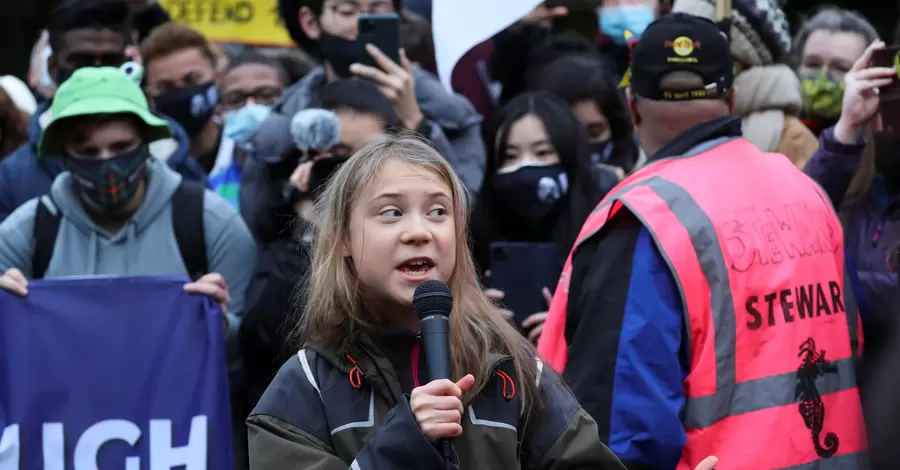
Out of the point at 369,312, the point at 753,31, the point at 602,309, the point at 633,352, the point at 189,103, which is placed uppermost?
the point at 753,31

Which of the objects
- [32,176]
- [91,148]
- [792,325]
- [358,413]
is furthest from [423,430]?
[32,176]

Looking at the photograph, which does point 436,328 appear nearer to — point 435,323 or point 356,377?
point 435,323

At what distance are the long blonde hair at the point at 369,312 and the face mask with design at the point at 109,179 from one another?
191 cm

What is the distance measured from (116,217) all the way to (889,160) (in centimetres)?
293

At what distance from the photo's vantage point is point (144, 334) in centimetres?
517

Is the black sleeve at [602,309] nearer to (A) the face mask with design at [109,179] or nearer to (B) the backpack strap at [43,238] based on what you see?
(A) the face mask with design at [109,179]

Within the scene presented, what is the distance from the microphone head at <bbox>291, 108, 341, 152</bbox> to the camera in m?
5.45

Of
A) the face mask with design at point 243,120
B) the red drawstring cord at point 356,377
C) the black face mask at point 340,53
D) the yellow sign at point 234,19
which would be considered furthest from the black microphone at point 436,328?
the yellow sign at point 234,19

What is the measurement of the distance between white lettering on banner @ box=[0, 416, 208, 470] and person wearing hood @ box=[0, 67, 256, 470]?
43 centimetres

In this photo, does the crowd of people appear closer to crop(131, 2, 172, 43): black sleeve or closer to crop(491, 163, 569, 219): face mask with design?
crop(491, 163, 569, 219): face mask with design

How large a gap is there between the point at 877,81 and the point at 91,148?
293 cm

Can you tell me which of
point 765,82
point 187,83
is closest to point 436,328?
point 765,82

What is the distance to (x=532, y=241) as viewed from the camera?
5785 millimetres

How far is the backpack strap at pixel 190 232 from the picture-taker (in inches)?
208
